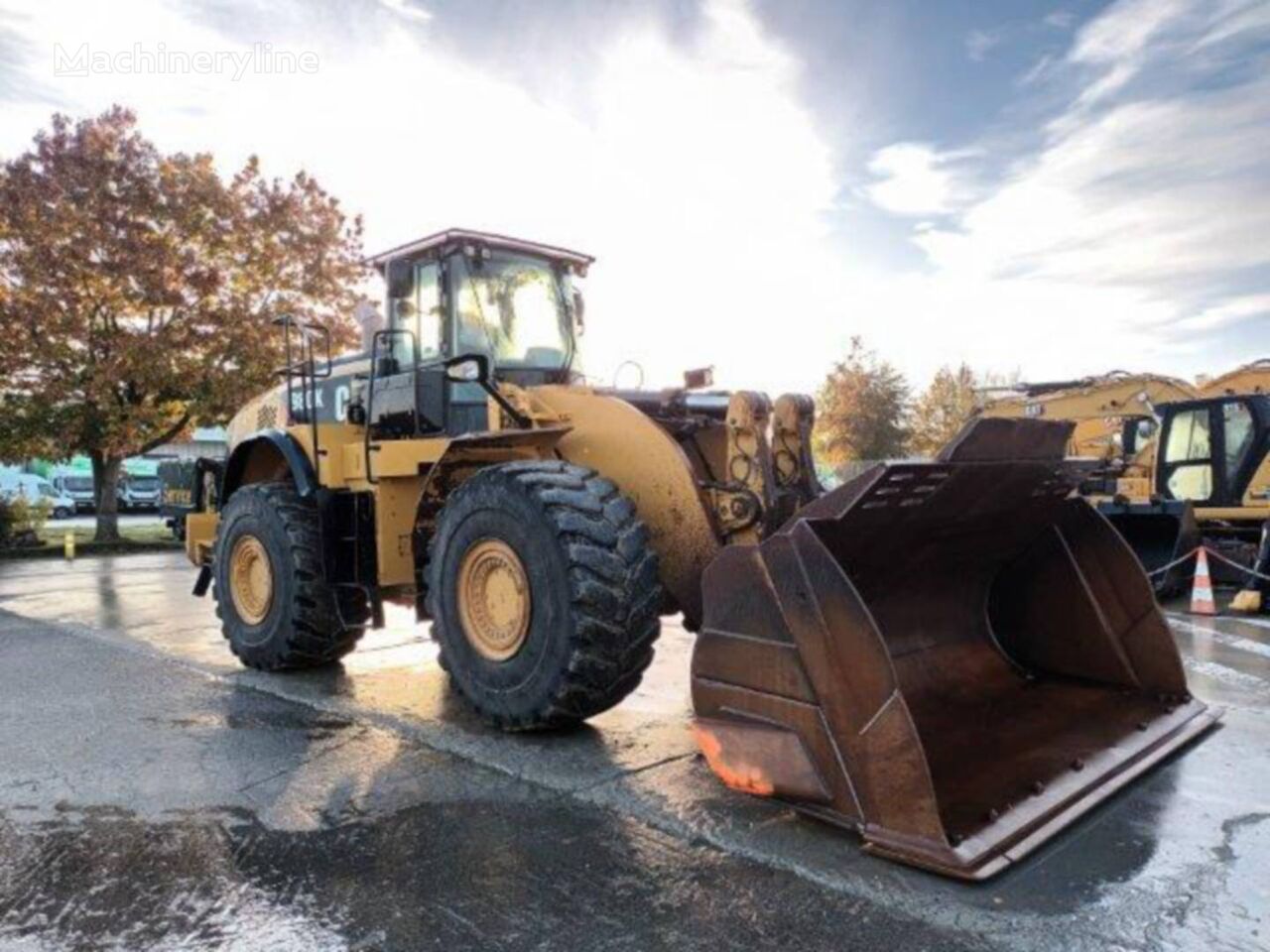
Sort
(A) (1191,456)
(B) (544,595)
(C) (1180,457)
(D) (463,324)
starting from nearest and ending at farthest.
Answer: (B) (544,595), (D) (463,324), (A) (1191,456), (C) (1180,457)

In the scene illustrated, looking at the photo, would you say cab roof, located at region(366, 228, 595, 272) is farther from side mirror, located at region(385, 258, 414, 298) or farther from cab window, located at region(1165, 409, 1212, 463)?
cab window, located at region(1165, 409, 1212, 463)

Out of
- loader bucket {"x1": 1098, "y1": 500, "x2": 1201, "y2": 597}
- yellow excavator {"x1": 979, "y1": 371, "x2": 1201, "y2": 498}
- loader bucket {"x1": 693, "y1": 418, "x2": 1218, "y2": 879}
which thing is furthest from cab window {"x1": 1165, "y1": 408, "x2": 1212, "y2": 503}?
loader bucket {"x1": 693, "y1": 418, "x2": 1218, "y2": 879}

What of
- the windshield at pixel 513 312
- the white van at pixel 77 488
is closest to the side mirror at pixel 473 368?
the windshield at pixel 513 312

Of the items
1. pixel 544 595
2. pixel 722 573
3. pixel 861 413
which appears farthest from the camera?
pixel 861 413

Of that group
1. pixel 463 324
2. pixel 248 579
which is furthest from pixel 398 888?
pixel 248 579

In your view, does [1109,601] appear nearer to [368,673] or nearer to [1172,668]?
[1172,668]

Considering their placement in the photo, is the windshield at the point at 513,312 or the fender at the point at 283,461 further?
the fender at the point at 283,461

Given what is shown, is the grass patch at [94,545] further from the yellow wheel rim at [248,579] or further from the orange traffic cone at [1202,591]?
the orange traffic cone at [1202,591]

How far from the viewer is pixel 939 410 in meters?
38.7

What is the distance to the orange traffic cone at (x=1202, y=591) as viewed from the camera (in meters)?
9.97

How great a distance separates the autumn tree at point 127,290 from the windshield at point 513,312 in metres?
14.4

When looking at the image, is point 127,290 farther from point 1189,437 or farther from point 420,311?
point 1189,437

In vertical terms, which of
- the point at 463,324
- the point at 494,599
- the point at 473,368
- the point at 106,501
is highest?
the point at 463,324

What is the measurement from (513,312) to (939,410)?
3492cm
